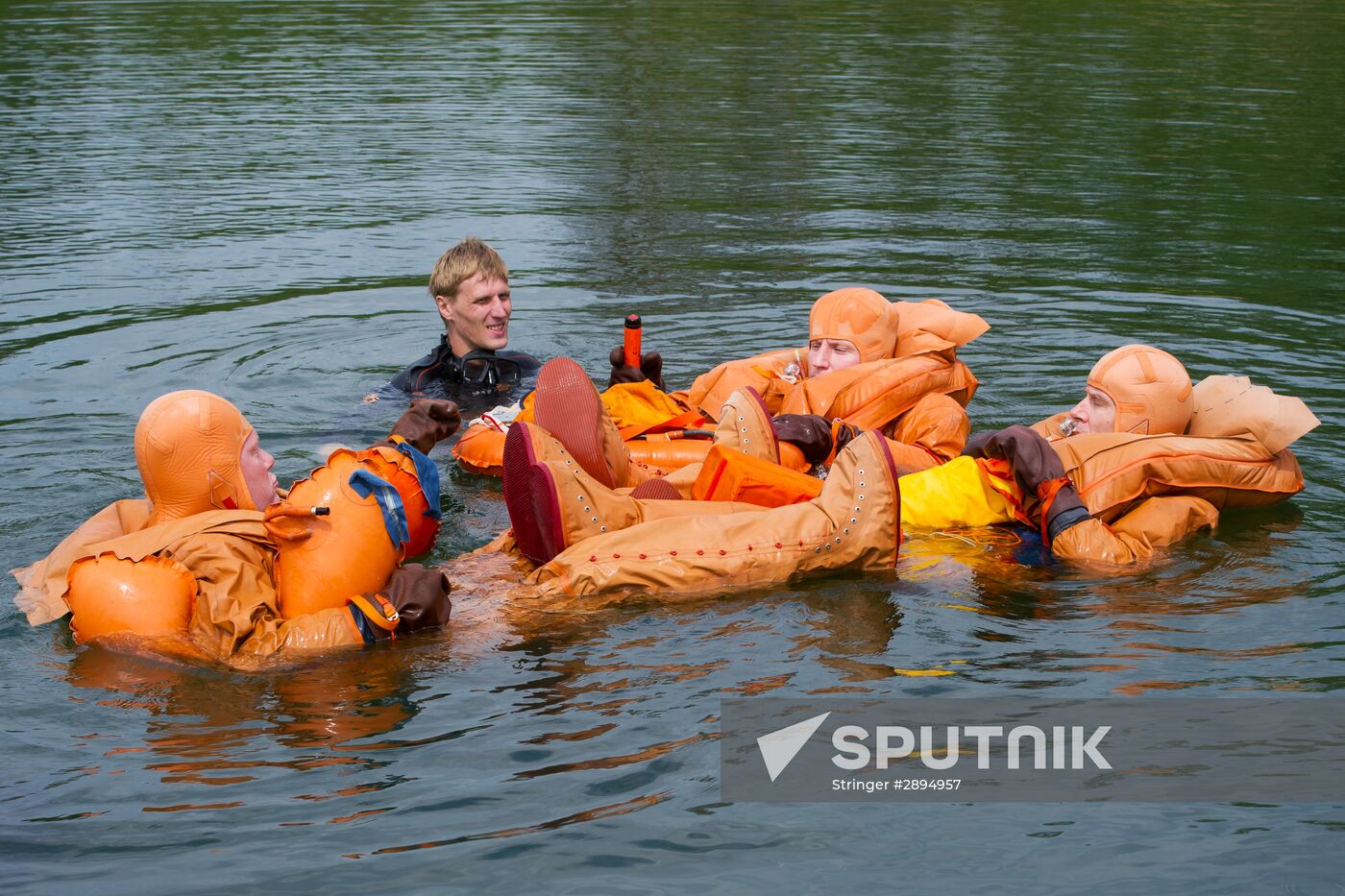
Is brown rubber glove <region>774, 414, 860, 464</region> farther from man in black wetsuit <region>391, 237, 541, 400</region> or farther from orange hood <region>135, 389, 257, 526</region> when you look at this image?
orange hood <region>135, 389, 257, 526</region>

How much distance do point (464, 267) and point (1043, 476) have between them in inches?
158

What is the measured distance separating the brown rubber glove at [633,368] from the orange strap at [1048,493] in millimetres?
2582

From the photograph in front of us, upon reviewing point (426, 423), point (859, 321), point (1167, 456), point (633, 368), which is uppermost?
point (859, 321)

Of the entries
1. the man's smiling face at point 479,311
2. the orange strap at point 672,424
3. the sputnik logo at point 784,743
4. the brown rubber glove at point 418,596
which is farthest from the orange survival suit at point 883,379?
the brown rubber glove at point 418,596

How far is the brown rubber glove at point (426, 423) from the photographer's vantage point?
635 centimetres

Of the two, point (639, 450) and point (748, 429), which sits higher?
point (748, 429)

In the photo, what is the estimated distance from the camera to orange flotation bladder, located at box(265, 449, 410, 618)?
5652 mm

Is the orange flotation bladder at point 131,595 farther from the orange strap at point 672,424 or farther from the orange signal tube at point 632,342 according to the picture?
the orange signal tube at point 632,342

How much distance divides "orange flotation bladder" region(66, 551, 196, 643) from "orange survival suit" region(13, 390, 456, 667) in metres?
0.05

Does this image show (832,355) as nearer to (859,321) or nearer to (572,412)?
(859,321)

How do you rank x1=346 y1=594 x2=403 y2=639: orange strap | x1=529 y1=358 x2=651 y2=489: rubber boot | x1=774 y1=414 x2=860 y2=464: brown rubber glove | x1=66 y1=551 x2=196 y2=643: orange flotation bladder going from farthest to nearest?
x1=774 y1=414 x2=860 y2=464: brown rubber glove → x1=529 y1=358 x2=651 y2=489: rubber boot → x1=346 y1=594 x2=403 y2=639: orange strap → x1=66 y1=551 x2=196 y2=643: orange flotation bladder

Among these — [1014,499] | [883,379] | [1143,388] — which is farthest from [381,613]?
[1143,388]

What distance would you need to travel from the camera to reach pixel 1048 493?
667 centimetres

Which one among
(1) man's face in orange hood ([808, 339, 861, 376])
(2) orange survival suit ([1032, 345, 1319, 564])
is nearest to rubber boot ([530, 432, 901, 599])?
(2) orange survival suit ([1032, 345, 1319, 564])
